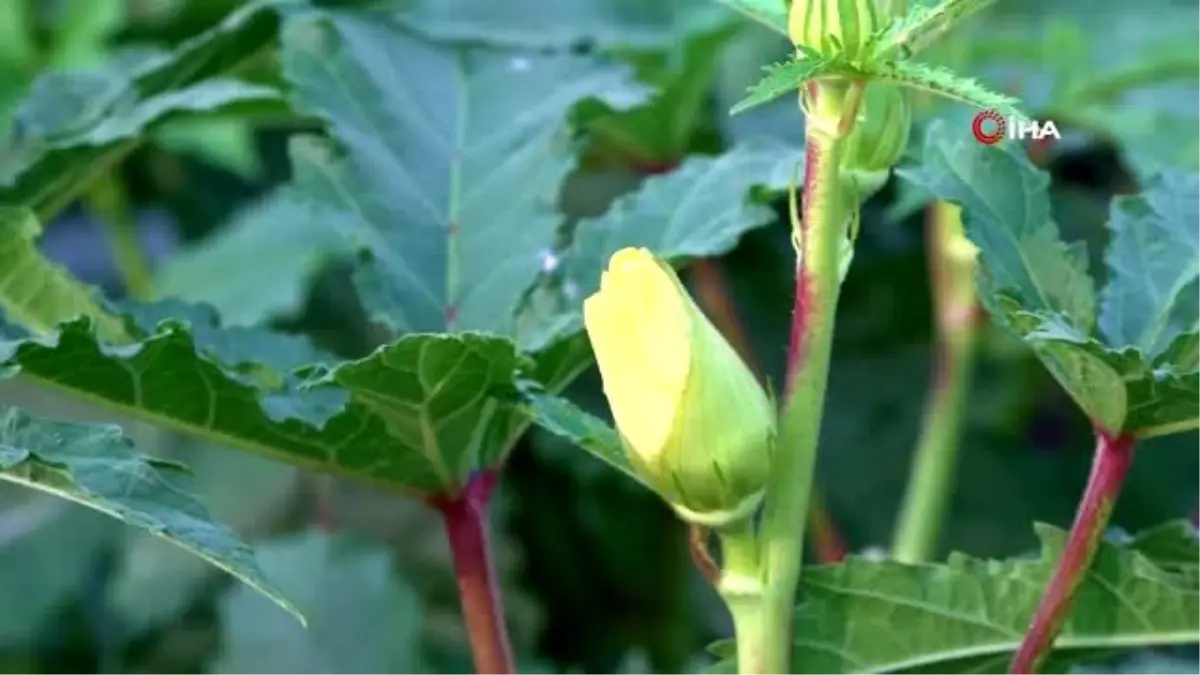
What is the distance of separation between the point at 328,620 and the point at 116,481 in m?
0.42

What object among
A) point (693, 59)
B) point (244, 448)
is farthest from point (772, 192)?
point (693, 59)

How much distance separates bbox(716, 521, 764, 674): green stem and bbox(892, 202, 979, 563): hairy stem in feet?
1.28

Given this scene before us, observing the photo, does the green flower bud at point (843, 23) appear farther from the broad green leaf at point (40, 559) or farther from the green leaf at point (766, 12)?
the broad green leaf at point (40, 559)

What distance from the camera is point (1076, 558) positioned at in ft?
1.68

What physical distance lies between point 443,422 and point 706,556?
0.12 metres

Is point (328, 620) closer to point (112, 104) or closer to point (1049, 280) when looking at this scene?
point (112, 104)

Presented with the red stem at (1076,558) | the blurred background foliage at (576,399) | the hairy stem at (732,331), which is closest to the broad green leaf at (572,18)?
the blurred background foliage at (576,399)

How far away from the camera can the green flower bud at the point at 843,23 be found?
446 mm

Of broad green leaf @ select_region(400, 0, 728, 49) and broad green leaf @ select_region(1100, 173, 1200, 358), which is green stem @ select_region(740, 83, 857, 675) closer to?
broad green leaf @ select_region(1100, 173, 1200, 358)

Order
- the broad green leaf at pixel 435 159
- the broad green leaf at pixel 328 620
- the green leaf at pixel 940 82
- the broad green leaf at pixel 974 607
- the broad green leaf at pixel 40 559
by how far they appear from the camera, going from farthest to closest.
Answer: the broad green leaf at pixel 40 559
the broad green leaf at pixel 328 620
the broad green leaf at pixel 435 159
the broad green leaf at pixel 974 607
the green leaf at pixel 940 82

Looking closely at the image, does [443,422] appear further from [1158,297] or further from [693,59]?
[693,59]

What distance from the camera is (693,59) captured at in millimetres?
927

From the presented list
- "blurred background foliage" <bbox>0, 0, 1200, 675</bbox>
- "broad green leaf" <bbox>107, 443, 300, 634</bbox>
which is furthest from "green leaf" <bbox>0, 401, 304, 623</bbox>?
"broad green leaf" <bbox>107, 443, 300, 634</bbox>

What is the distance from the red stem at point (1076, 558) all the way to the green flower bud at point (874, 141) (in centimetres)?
12
